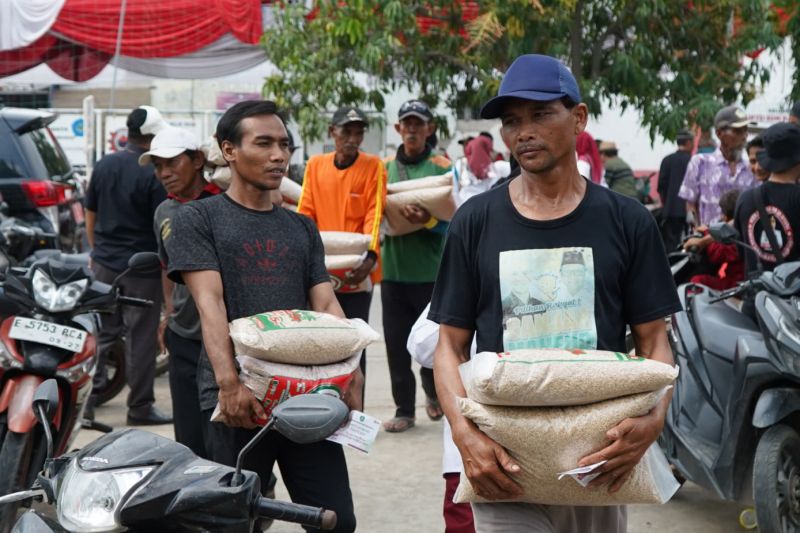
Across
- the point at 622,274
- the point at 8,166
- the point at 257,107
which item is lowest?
the point at 8,166

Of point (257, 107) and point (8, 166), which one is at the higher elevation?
point (257, 107)

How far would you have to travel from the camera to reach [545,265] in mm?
3260

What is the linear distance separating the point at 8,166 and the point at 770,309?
20.7 feet

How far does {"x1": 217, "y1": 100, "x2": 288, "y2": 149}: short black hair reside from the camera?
14.6 ft

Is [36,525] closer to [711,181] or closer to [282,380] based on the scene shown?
[282,380]

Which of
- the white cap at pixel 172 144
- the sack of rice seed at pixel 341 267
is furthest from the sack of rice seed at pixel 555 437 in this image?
the sack of rice seed at pixel 341 267

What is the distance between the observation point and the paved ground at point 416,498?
6125 millimetres

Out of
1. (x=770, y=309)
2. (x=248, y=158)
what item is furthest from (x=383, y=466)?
(x=248, y=158)

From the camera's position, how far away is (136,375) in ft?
27.2

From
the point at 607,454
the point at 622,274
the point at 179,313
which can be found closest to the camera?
the point at 607,454

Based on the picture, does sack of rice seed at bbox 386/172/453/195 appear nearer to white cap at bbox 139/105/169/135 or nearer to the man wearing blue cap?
white cap at bbox 139/105/169/135

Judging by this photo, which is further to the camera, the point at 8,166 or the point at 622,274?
the point at 8,166

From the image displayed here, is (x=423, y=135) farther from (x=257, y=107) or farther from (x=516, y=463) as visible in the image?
(x=516, y=463)

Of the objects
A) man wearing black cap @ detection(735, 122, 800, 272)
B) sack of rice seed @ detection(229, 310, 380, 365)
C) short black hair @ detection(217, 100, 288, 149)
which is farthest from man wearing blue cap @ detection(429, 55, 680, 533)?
man wearing black cap @ detection(735, 122, 800, 272)
